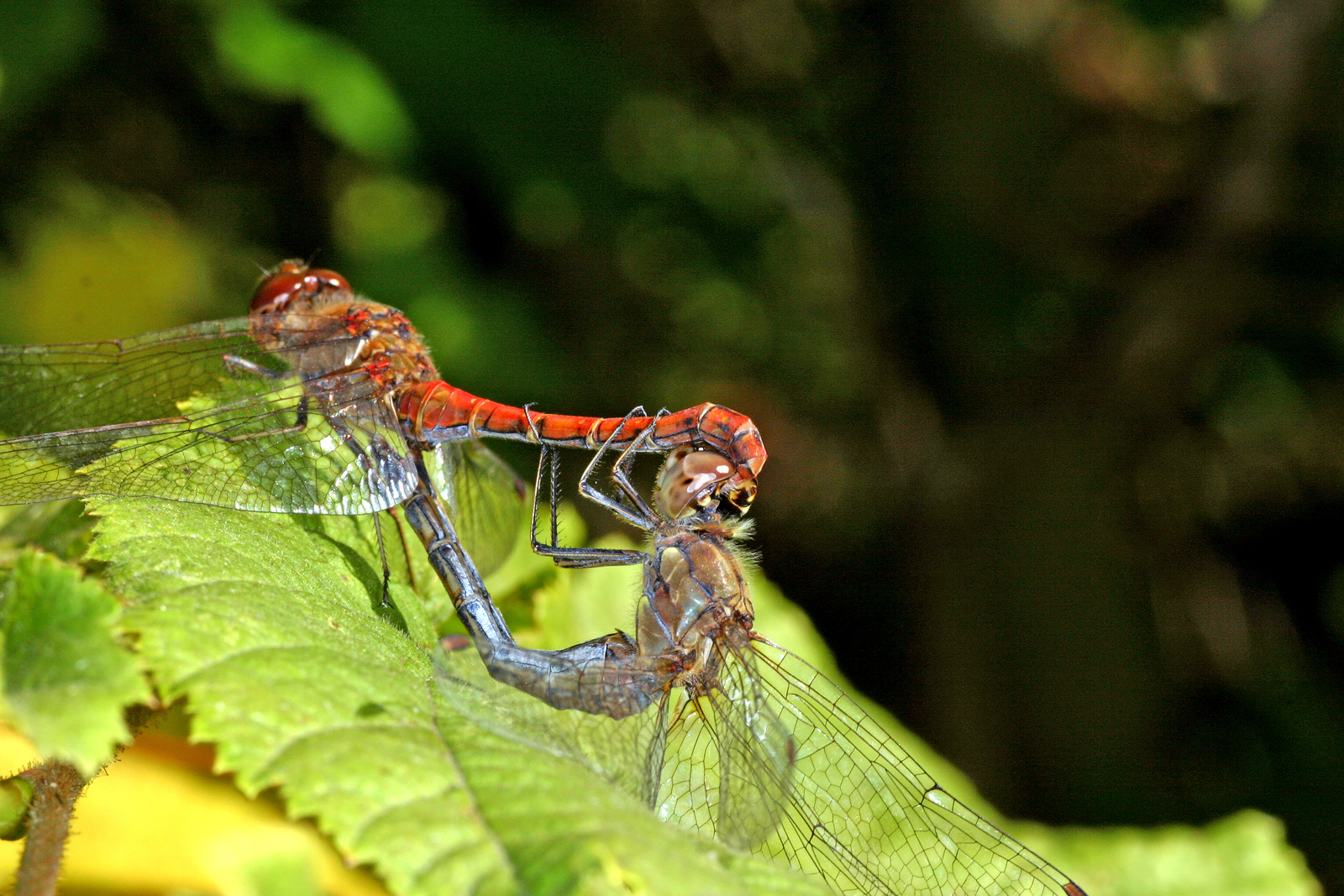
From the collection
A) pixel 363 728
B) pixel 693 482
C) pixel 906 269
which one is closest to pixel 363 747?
pixel 363 728

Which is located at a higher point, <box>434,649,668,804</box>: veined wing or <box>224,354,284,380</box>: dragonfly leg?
<box>224,354,284,380</box>: dragonfly leg

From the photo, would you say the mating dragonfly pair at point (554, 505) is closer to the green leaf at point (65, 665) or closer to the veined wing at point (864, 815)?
the veined wing at point (864, 815)

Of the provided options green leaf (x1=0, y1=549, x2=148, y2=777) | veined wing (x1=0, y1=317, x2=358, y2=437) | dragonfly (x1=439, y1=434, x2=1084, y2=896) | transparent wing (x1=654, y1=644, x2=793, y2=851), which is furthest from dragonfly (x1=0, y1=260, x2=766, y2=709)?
green leaf (x1=0, y1=549, x2=148, y2=777)

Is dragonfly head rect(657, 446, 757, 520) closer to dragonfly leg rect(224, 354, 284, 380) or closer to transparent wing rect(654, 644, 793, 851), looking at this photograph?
transparent wing rect(654, 644, 793, 851)

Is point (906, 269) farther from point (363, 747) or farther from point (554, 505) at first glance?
point (363, 747)

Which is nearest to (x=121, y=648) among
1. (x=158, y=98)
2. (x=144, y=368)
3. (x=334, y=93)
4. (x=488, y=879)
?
(x=488, y=879)

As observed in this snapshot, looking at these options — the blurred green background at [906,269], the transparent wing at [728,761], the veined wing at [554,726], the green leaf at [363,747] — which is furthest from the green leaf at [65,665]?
the blurred green background at [906,269]
